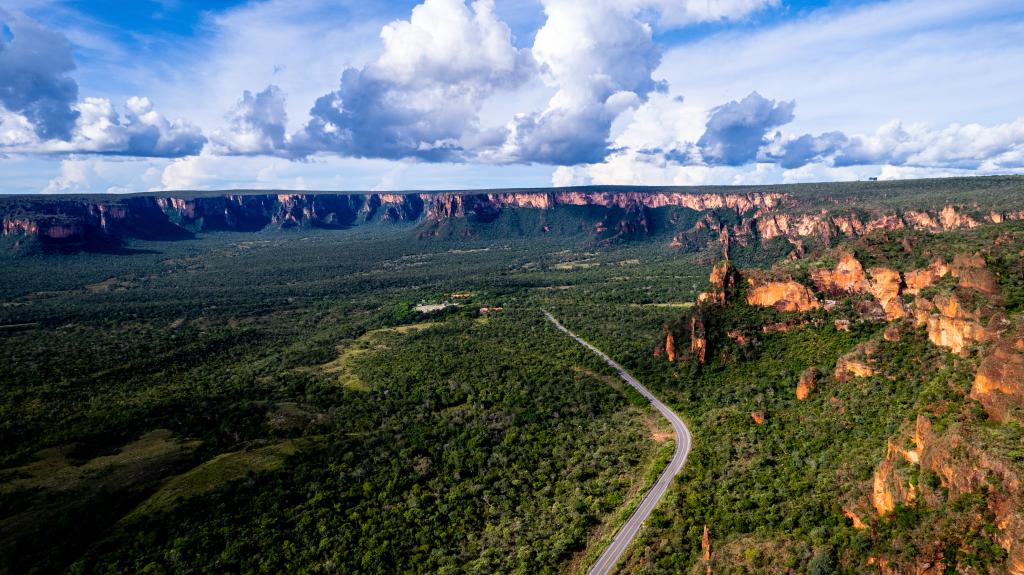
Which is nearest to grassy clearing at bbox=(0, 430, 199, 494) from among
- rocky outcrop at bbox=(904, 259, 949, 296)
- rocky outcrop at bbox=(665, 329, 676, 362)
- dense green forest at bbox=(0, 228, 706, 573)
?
dense green forest at bbox=(0, 228, 706, 573)

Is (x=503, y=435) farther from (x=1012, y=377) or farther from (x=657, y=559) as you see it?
(x=1012, y=377)

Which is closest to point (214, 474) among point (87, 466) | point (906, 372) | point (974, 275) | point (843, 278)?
point (87, 466)

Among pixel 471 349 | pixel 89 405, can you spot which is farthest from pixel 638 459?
pixel 89 405

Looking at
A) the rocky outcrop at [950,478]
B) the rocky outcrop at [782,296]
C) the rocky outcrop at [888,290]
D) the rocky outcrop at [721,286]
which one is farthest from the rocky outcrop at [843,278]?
the rocky outcrop at [950,478]

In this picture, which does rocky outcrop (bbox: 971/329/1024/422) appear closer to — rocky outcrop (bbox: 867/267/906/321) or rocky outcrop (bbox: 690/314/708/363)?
rocky outcrop (bbox: 867/267/906/321)

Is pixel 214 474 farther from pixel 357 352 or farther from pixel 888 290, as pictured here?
pixel 888 290

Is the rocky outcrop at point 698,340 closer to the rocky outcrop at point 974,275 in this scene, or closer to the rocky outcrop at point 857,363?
the rocky outcrop at point 857,363

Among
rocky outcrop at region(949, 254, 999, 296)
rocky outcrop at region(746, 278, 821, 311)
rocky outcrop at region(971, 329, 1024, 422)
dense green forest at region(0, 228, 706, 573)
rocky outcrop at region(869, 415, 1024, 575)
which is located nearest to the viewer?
rocky outcrop at region(869, 415, 1024, 575)
